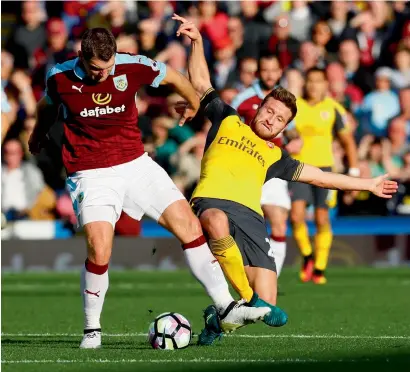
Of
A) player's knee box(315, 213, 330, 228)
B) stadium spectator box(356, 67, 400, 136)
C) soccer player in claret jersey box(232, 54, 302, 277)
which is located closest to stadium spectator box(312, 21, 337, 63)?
stadium spectator box(356, 67, 400, 136)

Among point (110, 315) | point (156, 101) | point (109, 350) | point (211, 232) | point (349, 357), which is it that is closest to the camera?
point (349, 357)

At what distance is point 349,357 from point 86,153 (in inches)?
94.4

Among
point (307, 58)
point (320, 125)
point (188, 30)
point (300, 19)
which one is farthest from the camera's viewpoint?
point (300, 19)

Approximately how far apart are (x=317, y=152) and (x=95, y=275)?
718cm

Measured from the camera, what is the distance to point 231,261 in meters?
9.31

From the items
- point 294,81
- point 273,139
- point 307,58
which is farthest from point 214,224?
point 307,58

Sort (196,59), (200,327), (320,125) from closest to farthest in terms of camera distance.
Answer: (196,59)
(200,327)
(320,125)

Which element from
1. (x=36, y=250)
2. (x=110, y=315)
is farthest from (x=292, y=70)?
(x=110, y=315)

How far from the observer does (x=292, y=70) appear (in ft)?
62.5

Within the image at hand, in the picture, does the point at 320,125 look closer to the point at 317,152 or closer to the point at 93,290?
the point at 317,152

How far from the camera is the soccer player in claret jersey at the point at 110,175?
8875 millimetres

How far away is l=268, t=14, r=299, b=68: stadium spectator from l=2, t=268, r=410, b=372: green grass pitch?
4373mm

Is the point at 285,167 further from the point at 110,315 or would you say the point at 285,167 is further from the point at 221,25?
the point at 221,25

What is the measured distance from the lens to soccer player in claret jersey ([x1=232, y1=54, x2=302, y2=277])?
1320 cm
